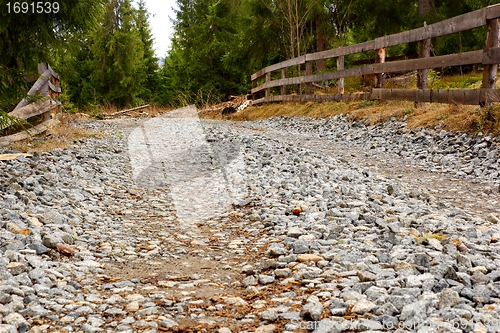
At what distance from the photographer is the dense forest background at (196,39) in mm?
7012

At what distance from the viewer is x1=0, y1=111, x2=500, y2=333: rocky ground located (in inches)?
101

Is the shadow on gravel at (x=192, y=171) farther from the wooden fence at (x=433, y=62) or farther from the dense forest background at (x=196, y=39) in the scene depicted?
the wooden fence at (x=433, y=62)

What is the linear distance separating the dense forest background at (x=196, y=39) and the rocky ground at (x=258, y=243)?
201 cm

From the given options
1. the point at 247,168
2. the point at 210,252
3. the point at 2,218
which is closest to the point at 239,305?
the point at 210,252

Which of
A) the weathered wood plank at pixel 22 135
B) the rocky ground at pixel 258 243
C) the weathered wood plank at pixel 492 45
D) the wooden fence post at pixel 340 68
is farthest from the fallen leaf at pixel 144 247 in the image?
the wooden fence post at pixel 340 68

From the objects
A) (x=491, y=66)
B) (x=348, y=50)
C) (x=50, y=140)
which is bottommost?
(x=50, y=140)

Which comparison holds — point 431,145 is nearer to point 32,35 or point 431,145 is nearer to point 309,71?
point 32,35

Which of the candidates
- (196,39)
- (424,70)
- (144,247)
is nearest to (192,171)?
(144,247)

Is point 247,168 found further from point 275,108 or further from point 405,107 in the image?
point 275,108

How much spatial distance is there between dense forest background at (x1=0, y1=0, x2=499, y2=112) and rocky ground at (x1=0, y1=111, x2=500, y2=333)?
201 cm

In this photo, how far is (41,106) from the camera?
8.74 metres

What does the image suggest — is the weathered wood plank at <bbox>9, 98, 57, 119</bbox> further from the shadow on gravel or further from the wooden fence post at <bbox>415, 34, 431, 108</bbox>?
the wooden fence post at <bbox>415, 34, 431, 108</bbox>

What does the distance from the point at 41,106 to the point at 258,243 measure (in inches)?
261

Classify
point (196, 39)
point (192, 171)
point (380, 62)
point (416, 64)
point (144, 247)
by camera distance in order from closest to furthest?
point (144, 247) → point (192, 171) → point (416, 64) → point (380, 62) → point (196, 39)
